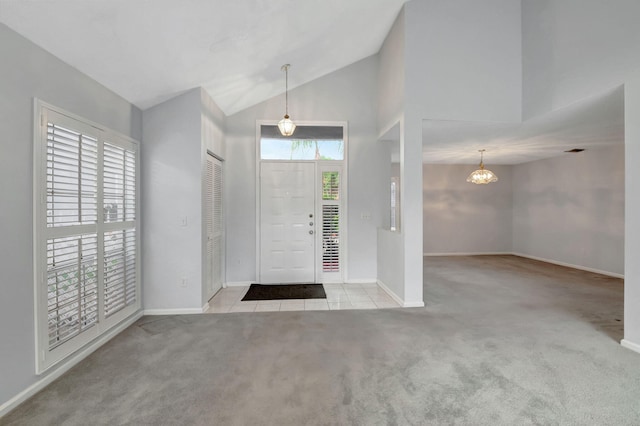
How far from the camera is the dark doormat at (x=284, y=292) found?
178 inches

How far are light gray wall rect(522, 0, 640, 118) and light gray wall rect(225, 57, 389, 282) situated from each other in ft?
7.38

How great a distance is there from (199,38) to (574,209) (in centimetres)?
784

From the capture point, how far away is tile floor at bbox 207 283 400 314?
402cm

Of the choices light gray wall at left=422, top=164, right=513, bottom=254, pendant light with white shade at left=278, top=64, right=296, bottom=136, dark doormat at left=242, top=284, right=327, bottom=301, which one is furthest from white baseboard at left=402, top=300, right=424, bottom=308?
light gray wall at left=422, top=164, right=513, bottom=254

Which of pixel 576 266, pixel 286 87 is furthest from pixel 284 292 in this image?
pixel 576 266

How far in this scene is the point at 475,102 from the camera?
13.4ft

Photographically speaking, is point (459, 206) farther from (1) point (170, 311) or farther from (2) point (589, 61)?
(1) point (170, 311)

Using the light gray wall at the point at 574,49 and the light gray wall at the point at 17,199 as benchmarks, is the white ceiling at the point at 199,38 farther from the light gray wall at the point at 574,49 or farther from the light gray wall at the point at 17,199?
the light gray wall at the point at 574,49

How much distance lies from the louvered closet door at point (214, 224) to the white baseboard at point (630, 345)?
461cm

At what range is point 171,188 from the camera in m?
3.67

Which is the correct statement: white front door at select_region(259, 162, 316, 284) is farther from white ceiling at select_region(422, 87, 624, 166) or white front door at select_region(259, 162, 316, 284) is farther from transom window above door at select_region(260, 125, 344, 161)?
white ceiling at select_region(422, 87, 624, 166)

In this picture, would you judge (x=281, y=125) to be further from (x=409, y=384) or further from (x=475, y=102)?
(x=409, y=384)

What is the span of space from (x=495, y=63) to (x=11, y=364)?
18.8 feet

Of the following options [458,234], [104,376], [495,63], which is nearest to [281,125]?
[495,63]
